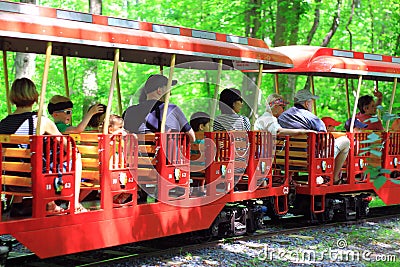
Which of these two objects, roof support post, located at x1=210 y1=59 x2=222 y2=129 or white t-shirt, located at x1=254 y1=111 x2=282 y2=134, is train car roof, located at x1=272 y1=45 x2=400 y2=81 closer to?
white t-shirt, located at x1=254 y1=111 x2=282 y2=134

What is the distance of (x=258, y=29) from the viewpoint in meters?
19.4

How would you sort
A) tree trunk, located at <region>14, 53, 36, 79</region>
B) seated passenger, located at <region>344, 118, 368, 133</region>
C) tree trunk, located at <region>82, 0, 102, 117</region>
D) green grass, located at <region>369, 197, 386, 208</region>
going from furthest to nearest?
tree trunk, located at <region>82, 0, 102, 117</region> < green grass, located at <region>369, 197, 386, 208</region> < tree trunk, located at <region>14, 53, 36, 79</region> < seated passenger, located at <region>344, 118, 368, 133</region>

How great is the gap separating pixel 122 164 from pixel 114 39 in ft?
4.81

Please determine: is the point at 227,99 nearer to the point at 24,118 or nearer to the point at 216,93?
the point at 216,93

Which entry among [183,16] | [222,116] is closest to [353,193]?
[222,116]

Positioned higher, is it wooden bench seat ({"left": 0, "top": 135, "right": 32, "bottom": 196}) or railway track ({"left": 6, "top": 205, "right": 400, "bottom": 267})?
wooden bench seat ({"left": 0, "top": 135, "right": 32, "bottom": 196})

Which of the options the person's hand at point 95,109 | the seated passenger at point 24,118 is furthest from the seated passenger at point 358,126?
the seated passenger at point 24,118

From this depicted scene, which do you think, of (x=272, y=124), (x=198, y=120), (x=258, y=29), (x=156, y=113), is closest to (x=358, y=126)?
(x=272, y=124)

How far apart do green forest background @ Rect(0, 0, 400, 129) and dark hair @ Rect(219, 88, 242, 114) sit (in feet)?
17.5

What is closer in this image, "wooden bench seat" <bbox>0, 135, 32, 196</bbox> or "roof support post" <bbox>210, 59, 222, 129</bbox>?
"wooden bench seat" <bbox>0, 135, 32, 196</bbox>

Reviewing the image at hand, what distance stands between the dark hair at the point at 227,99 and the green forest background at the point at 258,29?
17.5 ft

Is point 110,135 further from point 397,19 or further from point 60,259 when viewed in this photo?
point 397,19

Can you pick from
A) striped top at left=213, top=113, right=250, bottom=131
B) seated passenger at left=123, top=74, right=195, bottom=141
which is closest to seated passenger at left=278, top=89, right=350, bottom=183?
striped top at left=213, top=113, right=250, bottom=131

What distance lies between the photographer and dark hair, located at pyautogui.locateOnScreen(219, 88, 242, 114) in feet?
31.4
